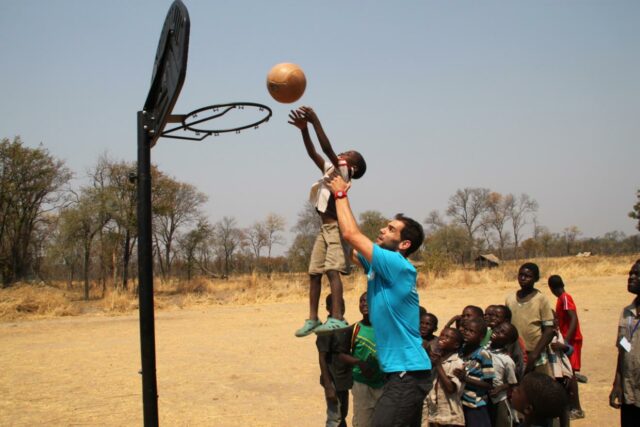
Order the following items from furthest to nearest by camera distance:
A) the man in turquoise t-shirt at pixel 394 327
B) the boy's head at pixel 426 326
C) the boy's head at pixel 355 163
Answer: the boy's head at pixel 426 326
the boy's head at pixel 355 163
the man in turquoise t-shirt at pixel 394 327

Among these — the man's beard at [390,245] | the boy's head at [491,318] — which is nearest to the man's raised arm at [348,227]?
the man's beard at [390,245]

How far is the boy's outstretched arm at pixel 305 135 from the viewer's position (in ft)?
14.4

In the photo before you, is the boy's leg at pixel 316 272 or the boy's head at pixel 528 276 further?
the boy's head at pixel 528 276

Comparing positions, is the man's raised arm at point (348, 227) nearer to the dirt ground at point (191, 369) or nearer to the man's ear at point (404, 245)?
the man's ear at point (404, 245)

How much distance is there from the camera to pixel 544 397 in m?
2.90

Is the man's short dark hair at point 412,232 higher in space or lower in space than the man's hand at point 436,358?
higher

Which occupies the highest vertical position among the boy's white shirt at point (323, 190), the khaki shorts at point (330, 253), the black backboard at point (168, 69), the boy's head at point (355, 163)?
the black backboard at point (168, 69)

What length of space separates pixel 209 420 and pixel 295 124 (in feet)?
14.9

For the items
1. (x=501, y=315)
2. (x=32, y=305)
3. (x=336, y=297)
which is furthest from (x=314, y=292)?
(x=32, y=305)

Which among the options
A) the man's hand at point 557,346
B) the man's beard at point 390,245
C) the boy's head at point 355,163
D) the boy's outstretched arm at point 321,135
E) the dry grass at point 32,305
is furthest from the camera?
the dry grass at point 32,305

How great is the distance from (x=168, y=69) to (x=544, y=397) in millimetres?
3152

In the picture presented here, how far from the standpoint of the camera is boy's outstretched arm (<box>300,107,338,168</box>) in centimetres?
427

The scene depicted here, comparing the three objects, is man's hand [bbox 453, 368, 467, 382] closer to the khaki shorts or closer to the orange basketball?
the khaki shorts

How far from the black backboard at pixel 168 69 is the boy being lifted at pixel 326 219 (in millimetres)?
976
